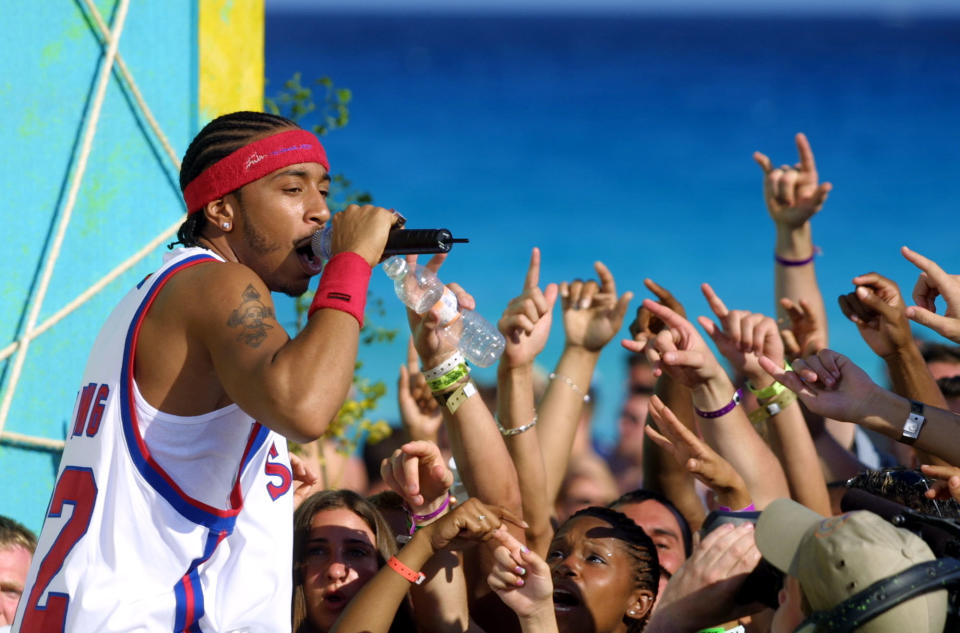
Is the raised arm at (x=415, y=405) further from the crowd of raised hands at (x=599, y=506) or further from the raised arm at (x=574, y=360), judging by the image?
the raised arm at (x=574, y=360)

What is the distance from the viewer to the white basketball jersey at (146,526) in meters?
2.18

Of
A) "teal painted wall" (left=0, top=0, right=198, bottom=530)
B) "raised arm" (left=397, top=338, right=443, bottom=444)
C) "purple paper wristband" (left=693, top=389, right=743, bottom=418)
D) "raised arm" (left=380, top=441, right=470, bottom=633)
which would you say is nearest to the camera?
"raised arm" (left=380, top=441, right=470, bottom=633)

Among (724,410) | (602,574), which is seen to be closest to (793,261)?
(724,410)

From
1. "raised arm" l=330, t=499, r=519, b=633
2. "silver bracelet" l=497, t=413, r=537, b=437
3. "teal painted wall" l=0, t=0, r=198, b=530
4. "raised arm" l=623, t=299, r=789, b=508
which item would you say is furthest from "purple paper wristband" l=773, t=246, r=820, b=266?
"teal painted wall" l=0, t=0, r=198, b=530

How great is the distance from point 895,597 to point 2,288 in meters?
3.35

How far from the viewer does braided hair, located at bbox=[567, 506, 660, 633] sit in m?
3.54

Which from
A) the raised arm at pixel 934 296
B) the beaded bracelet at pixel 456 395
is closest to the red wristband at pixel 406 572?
the beaded bracelet at pixel 456 395

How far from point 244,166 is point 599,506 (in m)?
1.90

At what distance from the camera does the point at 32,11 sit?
4.20 metres

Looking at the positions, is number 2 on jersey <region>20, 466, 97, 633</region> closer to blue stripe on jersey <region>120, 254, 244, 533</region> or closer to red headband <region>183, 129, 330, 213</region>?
blue stripe on jersey <region>120, 254, 244, 533</region>

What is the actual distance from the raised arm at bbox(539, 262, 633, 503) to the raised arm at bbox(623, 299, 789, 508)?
66cm

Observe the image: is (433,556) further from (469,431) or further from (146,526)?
(146,526)

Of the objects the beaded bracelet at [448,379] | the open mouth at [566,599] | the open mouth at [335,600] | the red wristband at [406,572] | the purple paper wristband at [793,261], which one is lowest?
the open mouth at [335,600]

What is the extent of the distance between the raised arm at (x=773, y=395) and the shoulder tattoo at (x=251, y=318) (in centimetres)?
207
